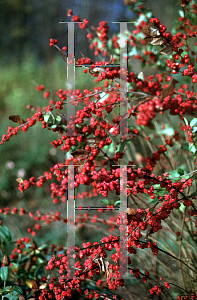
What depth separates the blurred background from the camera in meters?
0.88

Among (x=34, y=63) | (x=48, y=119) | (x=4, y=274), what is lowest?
(x=4, y=274)

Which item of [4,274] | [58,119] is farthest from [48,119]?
[4,274]

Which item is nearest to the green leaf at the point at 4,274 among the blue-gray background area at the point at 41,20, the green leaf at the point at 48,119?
the green leaf at the point at 48,119

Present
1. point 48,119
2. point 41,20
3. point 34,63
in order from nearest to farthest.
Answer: point 48,119
point 41,20
point 34,63

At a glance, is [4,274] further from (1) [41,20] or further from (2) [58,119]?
(1) [41,20]

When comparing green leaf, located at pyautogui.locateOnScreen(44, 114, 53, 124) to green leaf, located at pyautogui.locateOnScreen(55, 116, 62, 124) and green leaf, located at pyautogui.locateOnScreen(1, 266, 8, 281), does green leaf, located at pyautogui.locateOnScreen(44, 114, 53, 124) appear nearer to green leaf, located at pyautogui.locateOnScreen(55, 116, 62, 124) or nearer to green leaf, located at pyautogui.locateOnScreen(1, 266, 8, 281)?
green leaf, located at pyautogui.locateOnScreen(55, 116, 62, 124)

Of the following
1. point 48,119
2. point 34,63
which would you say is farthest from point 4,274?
point 34,63

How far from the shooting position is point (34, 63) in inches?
42.6

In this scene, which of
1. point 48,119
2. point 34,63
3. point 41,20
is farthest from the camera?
point 34,63

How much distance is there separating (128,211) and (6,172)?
0.94 metres

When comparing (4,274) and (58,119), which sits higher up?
(58,119)

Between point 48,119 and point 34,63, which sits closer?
point 48,119

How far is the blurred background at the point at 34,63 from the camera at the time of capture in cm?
88

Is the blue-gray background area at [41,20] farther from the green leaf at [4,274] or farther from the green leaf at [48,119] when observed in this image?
the green leaf at [4,274]
